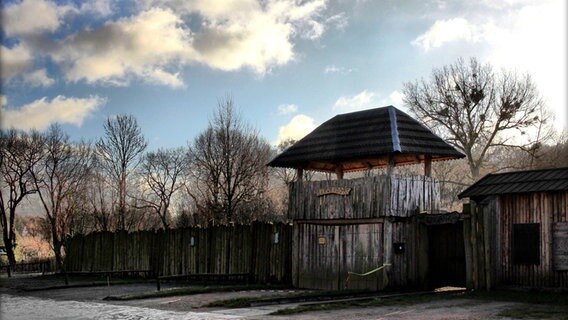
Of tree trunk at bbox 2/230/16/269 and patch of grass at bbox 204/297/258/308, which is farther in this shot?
tree trunk at bbox 2/230/16/269

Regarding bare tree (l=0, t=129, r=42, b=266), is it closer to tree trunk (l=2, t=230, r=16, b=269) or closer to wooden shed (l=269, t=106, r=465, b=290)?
tree trunk (l=2, t=230, r=16, b=269)

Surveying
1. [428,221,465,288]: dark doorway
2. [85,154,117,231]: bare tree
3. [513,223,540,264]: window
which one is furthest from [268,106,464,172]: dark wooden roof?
[85,154,117,231]: bare tree

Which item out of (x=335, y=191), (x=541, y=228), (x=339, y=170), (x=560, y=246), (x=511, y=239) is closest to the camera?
(x=560, y=246)

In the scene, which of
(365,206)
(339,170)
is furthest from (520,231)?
(339,170)

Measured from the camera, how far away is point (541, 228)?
1923 centimetres

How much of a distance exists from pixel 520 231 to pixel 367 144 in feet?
18.8

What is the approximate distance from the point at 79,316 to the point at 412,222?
38.6 ft

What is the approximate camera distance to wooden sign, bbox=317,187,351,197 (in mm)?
23047

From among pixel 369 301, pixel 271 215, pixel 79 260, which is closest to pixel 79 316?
pixel 369 301

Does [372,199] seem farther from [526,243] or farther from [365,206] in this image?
[526,243]

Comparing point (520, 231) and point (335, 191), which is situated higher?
point (335, 191)

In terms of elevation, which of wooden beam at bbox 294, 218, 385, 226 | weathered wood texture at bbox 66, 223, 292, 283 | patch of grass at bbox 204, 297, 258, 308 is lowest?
patch of grass at bbox 204, 297, 258, 308

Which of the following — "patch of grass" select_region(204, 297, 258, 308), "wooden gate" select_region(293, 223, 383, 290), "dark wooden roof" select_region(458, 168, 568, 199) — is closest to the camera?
"patch of grass" select_region(204, 297, 258, 308)

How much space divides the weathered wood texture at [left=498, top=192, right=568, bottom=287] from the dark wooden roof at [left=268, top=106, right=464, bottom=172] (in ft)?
10.7
